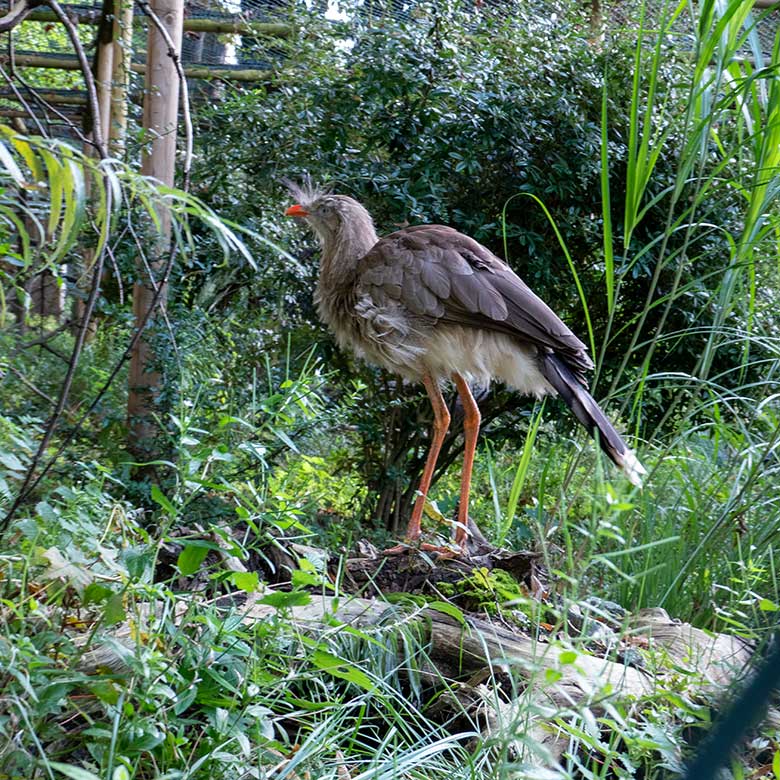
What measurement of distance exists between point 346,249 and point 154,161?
0.90 metres

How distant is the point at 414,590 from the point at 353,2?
322cm

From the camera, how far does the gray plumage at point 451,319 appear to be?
136 inches

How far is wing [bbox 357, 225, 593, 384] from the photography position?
136 inches

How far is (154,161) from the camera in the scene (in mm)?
3955

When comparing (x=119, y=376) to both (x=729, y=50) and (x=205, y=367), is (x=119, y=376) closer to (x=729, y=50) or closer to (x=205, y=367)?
(x=205, y=367)

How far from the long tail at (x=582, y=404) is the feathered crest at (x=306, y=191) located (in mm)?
1366

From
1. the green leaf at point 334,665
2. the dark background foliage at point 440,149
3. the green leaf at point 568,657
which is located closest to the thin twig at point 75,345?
the green leaf at point 334,665

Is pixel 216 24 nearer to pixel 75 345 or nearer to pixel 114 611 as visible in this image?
pixel 75 345

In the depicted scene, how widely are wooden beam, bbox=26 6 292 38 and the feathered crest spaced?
0.92 metres

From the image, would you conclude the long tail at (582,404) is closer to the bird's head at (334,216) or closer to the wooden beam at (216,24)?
the bird's head at (334,216)

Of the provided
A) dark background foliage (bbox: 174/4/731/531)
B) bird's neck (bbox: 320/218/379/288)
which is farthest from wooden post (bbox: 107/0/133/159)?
bird's neck (bbox: 320/218/379/288)

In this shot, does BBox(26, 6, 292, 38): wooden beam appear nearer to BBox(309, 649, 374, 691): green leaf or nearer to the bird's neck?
the bird's neck

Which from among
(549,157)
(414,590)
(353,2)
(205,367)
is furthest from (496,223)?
(414,590)

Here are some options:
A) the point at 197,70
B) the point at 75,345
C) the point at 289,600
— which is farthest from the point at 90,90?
the point at 197,70
